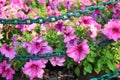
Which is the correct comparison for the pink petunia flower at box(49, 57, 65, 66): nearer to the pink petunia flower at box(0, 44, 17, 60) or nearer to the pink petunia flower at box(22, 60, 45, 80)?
the pink petunia flower at box(22, 60, 45, 80)

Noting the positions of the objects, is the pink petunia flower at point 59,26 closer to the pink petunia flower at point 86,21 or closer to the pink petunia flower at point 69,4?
the pink petunia flower at point 86,21

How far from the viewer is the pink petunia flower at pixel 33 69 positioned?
3.49 meters

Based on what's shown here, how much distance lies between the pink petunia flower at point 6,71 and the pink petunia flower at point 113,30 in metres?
0.92

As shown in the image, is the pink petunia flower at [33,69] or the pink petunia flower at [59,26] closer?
the pink petunia flower at [33,69]

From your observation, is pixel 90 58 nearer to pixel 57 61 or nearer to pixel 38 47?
pixel 57 61

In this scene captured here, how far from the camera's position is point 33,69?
11.5 feet

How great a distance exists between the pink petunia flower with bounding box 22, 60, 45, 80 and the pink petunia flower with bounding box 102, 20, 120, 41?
63cm

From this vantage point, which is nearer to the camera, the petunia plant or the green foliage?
the petunia plant

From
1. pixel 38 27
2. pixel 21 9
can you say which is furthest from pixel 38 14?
pixel 38 27

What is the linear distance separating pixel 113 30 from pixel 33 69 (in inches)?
30.8

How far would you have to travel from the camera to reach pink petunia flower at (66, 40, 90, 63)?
11.3ft

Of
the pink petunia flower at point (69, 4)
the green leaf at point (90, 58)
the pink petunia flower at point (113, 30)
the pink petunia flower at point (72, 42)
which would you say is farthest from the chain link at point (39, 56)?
the pink petunia flower at point (69, 4)

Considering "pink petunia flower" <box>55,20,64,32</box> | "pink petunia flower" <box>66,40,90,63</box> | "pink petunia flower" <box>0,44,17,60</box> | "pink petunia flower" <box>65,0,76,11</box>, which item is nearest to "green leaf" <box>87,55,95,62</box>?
"pink petunia flower" <box>66,40,90,63</box>

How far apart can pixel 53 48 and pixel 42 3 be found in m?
1.68
